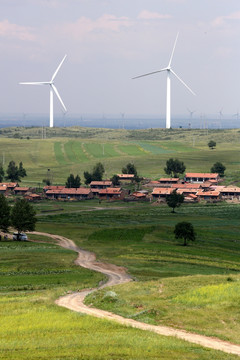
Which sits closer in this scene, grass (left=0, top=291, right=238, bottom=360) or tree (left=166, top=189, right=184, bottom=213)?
grass (left=0, top=291, right=238, bottom=360)

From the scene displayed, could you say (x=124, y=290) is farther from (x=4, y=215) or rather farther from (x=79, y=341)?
(x=4, y=215)

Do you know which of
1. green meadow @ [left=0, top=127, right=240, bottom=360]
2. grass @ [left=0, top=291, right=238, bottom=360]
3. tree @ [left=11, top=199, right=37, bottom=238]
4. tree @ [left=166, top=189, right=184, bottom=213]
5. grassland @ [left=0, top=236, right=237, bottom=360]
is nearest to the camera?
grass @ [left=0, top=291, right=238, bottom=360]

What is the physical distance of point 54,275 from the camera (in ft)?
269

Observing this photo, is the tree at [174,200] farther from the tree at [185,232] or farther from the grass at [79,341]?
the grass at [79,341]

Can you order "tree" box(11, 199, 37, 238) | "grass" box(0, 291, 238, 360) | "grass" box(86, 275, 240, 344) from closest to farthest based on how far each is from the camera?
"grass" box(0, 291, 238, 360) → "grass" box(86, 275, 240, 344) → "tree" box(11, 199, 37, 238)

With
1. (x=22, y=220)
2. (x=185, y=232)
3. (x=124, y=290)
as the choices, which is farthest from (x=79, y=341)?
(x=22, y=220)

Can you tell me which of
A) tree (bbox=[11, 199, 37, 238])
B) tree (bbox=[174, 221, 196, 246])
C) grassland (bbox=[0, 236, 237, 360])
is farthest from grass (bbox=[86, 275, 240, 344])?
tree (bbox=[11, 199, 37, 238])

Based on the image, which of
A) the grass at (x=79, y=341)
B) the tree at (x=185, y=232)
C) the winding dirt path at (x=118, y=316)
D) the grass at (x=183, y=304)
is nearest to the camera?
the grass at (x=79, y=341)

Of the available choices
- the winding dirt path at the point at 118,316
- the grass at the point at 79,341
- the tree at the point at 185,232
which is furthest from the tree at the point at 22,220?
the grass at the point at 79,341

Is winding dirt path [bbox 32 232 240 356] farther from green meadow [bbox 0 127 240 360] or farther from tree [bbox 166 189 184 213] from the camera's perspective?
tree [bbox 166 189 184 213]

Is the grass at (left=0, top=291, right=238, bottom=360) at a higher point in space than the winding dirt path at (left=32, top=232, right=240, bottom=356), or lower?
higher

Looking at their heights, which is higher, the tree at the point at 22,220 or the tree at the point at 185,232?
the tree at the point at 22,220

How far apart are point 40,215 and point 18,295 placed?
96.4 metres

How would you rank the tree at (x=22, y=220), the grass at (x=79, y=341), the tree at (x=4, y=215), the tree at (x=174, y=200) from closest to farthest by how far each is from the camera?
the grass at (x=79, y=341)
the tree at (x=4, y=215)
the tree at (x=22, y=220)
the tree at (x=174, y=200)
